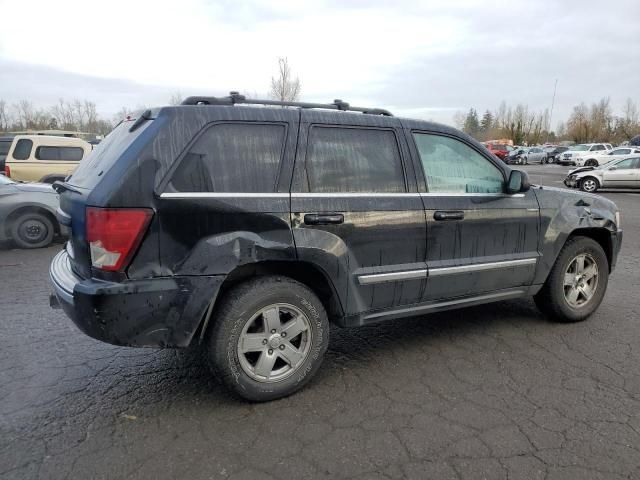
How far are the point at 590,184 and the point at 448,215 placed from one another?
1905 cm

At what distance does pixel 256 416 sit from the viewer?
2990mm

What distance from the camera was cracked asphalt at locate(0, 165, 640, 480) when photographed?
252 cm

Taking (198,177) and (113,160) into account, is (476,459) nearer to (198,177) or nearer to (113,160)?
(198,177)

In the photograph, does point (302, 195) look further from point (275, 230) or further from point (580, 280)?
point (580, 280)

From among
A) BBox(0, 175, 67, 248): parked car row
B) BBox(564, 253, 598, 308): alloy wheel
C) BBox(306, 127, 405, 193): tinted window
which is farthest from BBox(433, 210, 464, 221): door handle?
BBox(0, 175, 67, 248): parked car row

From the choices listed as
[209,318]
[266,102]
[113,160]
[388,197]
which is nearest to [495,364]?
[388,197]

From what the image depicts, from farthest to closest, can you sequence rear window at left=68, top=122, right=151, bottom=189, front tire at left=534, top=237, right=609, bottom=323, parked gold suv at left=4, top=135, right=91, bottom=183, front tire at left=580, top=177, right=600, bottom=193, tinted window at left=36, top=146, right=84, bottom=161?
front tire at left=580, top=177, right=600, bottom=193 → tinted window at left=36, top=146, right=84, bottom=161 → parked gold suv at left=4, top=135, right=91, bottom=183 → front tire at left=534, top=237, right=609, bottom=323 → rear window at left=68, top=122, right=151, bottom=189

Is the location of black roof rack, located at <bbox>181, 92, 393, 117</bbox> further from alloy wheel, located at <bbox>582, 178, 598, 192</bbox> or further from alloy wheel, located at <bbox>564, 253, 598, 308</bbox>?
alloy wheel, located at <bbox>582, 178, 598, 192</bbox>

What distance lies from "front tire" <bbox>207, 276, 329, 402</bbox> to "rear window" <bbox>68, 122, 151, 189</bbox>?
1.04 m

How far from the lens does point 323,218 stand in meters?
3.16

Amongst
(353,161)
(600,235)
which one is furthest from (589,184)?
(353,161)

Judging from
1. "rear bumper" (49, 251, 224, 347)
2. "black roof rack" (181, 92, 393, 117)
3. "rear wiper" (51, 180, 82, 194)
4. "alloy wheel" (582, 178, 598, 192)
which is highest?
"black roof rack" (181, 92, 393, 117)

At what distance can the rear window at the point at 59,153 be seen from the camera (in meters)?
12.6

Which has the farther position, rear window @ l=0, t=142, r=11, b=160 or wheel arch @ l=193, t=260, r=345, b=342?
rear window @ l=0, t=142, r=11, b=160
